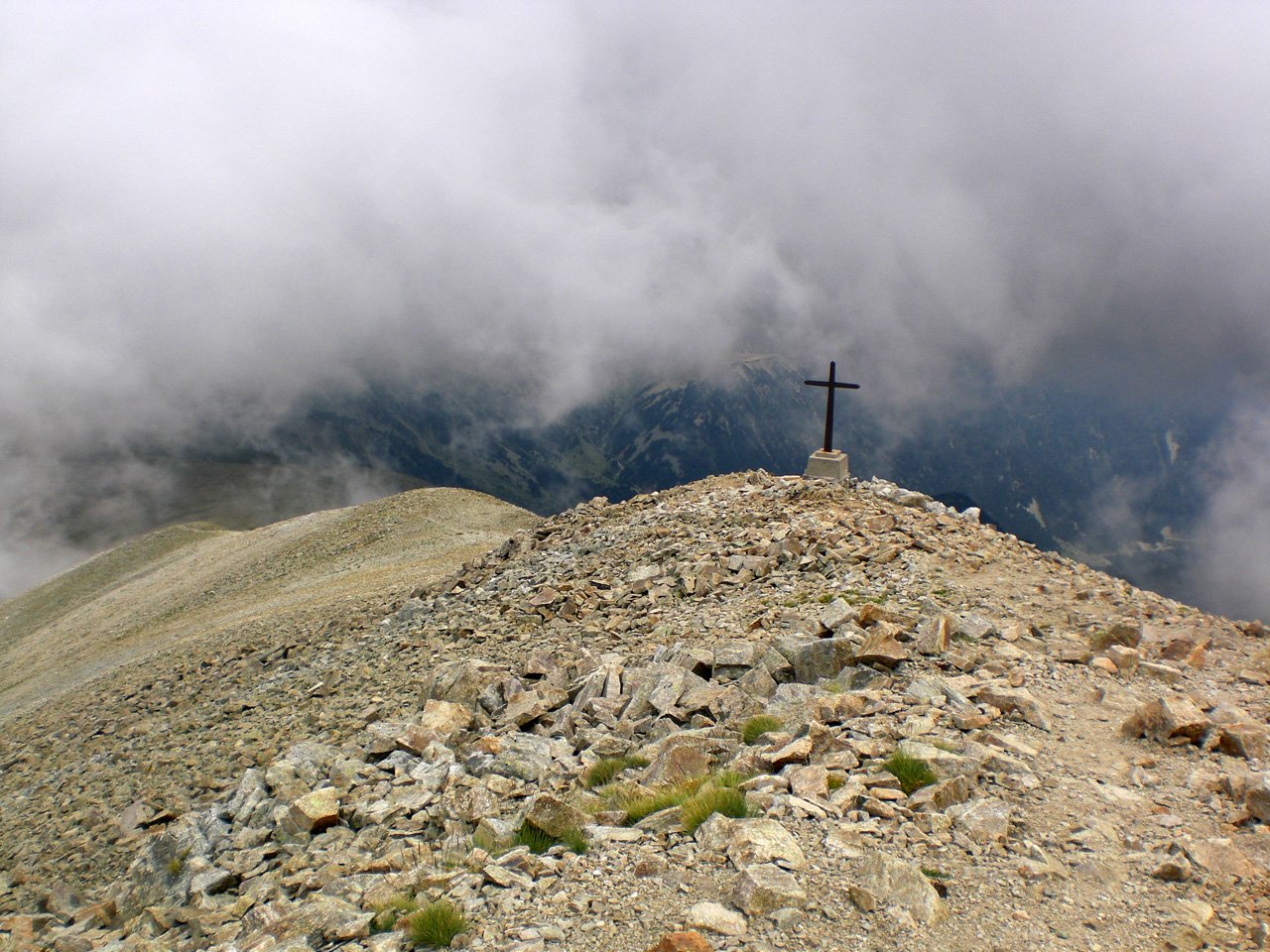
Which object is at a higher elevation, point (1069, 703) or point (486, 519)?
point (1069, 703)

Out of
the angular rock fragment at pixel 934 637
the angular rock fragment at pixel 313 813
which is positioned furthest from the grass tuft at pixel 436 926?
the angular rock fragment at pixel 934 637

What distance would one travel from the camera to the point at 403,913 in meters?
7.07

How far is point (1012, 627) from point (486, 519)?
32530 mm

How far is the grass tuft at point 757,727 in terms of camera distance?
9.62 m

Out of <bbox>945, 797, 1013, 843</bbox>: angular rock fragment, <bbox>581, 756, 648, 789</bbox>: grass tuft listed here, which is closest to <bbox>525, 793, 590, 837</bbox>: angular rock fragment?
<bbox>581, 756, 648, 789</bbox>: grass tuft

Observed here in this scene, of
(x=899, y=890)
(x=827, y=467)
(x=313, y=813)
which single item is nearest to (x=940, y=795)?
(x=899, y=890)

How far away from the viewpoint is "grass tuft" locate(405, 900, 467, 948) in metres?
6.48

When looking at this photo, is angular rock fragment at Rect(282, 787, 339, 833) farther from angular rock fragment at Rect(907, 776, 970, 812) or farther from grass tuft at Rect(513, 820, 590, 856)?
angular rock fragment at Rect(907, 776, 970, 812)

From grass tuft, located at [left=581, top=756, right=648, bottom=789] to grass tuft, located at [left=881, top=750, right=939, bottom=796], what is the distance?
301 cm

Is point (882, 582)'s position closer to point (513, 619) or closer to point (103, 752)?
point (513, 619)

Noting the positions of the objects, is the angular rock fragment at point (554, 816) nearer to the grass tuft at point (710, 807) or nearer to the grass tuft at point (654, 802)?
the grass tuft at point (654, 802)

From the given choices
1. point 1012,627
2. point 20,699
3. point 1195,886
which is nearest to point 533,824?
point 1195,886

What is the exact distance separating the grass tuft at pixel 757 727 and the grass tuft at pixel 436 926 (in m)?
4.11

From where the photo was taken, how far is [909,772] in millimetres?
7957
